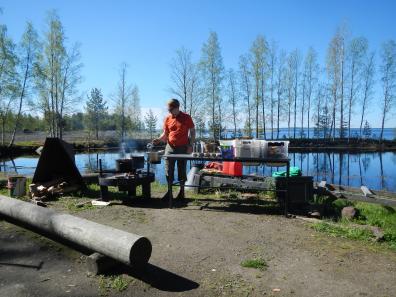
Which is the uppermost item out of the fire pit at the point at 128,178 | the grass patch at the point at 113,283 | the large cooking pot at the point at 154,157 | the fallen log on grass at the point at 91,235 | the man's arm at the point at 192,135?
the man's arm at the point at 192,135

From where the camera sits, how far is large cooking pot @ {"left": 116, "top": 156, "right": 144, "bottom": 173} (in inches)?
289

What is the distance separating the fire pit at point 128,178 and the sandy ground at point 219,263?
3.88ft

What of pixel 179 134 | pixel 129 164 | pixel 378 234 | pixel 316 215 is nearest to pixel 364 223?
pixel 316 215

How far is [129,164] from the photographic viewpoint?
7430 millimetres

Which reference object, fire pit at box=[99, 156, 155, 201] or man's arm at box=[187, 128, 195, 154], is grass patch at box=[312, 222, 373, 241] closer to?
man's arm at box=[187, 128, 195, 154]

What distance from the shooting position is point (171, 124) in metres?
7.08

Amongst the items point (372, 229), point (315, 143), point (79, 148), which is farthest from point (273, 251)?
point (315, 143)

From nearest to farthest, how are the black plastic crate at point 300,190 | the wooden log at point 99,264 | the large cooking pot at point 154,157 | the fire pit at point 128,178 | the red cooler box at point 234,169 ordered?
the wooden log at point 99,264, the black plastic crate at point 300,190, the fire pit at point 128,178, the large cooking pot at point 154,157, the red cooler box at point 234,169

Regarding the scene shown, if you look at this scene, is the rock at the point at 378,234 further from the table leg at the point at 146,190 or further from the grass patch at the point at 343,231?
the table leg at the point at 146,190

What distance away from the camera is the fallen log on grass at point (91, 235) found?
348cm

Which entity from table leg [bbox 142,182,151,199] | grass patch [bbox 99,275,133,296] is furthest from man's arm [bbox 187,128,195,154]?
grass patch [bbox 99,275,133,296]

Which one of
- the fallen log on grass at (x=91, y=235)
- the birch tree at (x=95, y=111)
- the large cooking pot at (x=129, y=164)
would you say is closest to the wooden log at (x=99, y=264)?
the fallen log on grass at (x=91, y=235)

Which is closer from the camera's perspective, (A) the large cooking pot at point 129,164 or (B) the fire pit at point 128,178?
(B) the fire pit at point 128,178

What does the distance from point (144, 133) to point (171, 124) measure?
2213 inches
